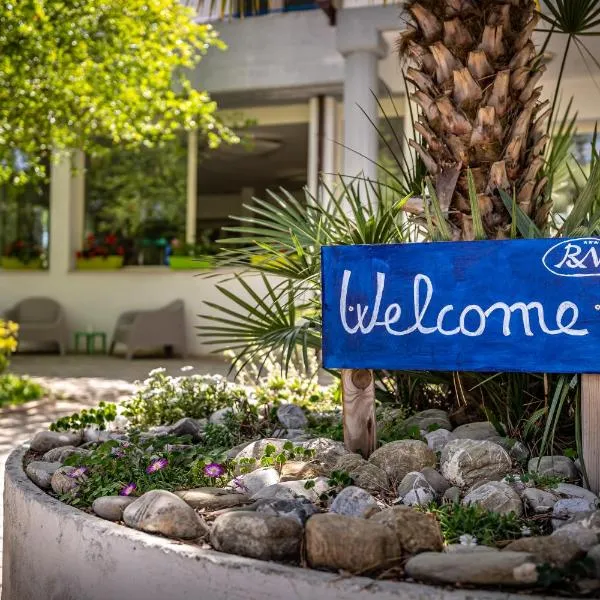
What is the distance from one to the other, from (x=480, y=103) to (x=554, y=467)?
1.38 m

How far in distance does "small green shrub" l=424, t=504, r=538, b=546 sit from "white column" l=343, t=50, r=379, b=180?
6.77 meters

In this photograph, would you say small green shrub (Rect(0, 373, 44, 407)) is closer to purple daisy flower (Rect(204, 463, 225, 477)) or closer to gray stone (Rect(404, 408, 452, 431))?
gray stone (Rect(404, 408, 452, 431))

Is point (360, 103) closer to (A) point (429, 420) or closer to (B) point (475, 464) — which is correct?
(A) point (429, 420)

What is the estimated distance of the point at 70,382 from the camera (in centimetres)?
877

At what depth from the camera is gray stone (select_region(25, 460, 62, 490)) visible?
3057 mm

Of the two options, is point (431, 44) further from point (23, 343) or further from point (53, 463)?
point (23, 343)

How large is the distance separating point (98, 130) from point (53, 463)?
6.19 meters

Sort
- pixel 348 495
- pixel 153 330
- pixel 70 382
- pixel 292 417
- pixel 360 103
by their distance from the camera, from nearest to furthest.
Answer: pixel 348 495 → pixel 292 417 → pixel 70 382 → pixel 360 103 → pixel 153 330

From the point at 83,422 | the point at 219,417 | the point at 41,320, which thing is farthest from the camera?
the point at 41,320

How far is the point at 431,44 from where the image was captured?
3256mm

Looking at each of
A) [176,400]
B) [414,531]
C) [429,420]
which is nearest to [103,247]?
[176,400]

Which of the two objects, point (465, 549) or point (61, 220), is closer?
point (465, 549)

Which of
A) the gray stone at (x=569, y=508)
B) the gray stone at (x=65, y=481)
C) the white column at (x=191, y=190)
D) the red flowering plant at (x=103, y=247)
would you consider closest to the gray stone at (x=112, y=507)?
the gray stone at (x=65, y=481)

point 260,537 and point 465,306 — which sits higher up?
point 465,306
